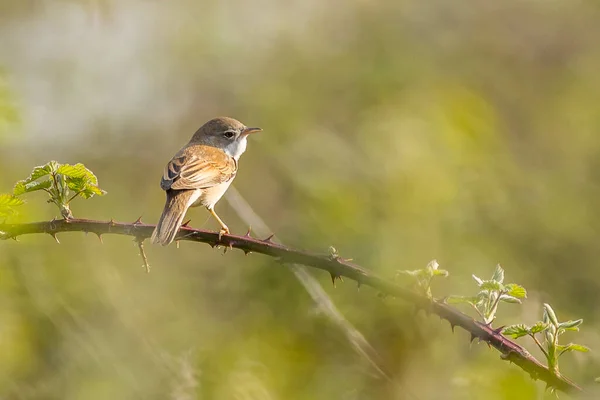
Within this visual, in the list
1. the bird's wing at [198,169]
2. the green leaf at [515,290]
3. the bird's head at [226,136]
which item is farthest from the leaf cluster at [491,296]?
the bird's head at [226,136]

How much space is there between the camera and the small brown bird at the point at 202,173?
14.9 ft

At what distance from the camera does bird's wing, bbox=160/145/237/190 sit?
5.10 m

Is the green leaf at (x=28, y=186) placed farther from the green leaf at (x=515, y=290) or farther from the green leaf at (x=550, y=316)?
the green leaf at (x=550, y=316)

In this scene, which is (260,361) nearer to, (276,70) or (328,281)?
(328,281)

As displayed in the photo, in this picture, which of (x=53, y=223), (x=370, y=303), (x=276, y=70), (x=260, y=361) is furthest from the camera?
(x=276, y=70)

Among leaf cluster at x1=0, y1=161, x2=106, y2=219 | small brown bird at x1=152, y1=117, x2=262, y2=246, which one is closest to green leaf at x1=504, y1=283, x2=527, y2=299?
leaf cluster at x1=0, y1=161, x2=106, y2=219

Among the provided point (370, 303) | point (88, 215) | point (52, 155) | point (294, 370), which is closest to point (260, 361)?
point (294, 370)

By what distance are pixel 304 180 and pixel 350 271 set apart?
3.60 metres

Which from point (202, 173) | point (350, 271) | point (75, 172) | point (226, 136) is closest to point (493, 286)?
point (350, 271)

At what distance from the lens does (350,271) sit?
9.41 ft

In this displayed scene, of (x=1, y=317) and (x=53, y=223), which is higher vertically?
(x=53, y=223)

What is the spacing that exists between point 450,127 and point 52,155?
14.2 feet

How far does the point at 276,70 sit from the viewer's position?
10.3m

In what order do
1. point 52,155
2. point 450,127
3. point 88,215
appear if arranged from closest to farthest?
point 450,127 → point 88,215 → point 52,155
